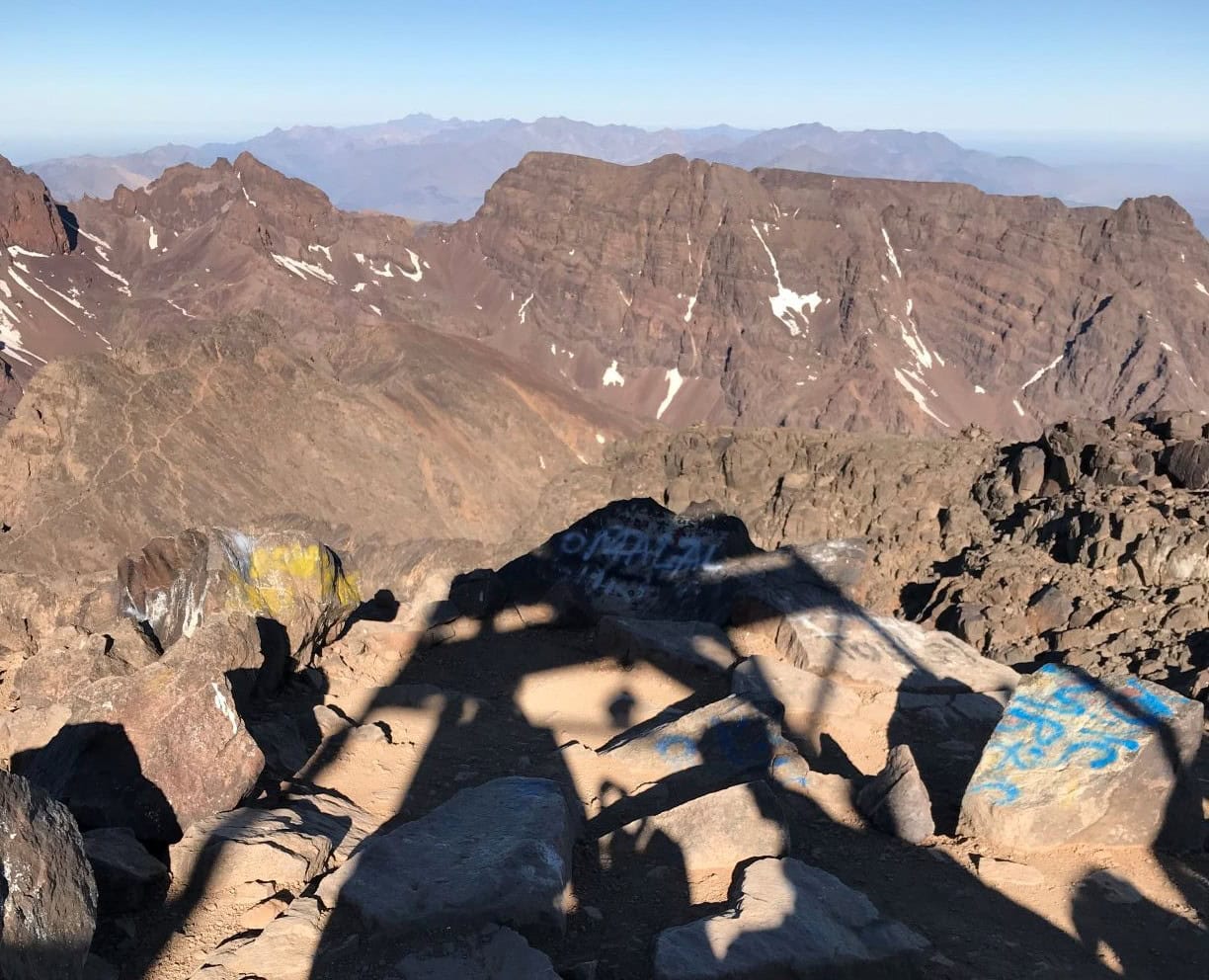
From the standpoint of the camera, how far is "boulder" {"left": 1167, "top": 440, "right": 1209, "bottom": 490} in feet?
64.3

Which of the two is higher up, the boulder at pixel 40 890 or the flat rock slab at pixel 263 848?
the boulder at pixel 40 890

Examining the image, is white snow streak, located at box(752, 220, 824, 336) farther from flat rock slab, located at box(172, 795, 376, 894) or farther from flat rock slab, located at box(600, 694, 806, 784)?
flat rock slab, located at box(172, 795, 376, 894)

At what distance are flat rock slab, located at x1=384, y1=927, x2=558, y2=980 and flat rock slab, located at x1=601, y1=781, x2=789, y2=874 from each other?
1490 millimetres

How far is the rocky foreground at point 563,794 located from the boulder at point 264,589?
0.11 ft

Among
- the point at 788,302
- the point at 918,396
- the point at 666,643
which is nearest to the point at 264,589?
the point at 666,643

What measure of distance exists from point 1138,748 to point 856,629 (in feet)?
16.7

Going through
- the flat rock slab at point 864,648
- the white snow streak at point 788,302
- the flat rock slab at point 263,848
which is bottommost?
the white snow streak at point 788,302

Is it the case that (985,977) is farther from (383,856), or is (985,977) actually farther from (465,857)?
(383,856)

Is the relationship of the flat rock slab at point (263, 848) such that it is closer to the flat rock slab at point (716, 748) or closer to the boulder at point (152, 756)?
the boulder at point (152, 756)

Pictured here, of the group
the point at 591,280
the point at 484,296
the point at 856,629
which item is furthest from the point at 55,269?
the point at 856,629

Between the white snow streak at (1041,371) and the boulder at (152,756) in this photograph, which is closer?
the boulder at (152,756)

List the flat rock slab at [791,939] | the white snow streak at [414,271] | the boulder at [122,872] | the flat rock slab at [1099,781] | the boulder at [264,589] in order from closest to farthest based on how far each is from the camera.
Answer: the flat rock slab at [791,939]
the boulder at [122,872]
the flat rock slab at [1099,781]
the boulder at [264,589]
the white snow streak at [414,271]

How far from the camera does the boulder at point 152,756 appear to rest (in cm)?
564

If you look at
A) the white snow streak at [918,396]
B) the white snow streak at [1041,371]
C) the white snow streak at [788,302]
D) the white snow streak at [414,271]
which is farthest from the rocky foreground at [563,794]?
the white snow streak at [414,271]
